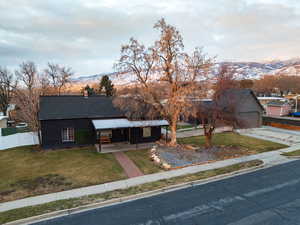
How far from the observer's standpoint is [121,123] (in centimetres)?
1736

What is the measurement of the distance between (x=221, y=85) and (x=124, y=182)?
1208 cm

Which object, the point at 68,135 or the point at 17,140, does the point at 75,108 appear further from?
the point at 17,140

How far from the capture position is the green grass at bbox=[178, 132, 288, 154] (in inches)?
662

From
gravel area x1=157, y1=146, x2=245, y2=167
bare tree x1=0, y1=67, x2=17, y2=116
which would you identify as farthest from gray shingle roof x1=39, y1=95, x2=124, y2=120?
bare tree x1=0, y1=67, x2=17, y2=116

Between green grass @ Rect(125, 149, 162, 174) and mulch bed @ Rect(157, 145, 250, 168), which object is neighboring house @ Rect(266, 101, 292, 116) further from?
green grass @ Rect(125, 149, 162, 174)

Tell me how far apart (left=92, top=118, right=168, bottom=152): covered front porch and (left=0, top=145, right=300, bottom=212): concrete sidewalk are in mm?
6399

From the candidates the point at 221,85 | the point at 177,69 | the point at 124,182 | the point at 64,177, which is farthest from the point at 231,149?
the point at 64,177

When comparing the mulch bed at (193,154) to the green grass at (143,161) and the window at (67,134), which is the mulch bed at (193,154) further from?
the window at (67,134)

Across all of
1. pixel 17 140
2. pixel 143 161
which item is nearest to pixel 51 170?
pixel 143 161

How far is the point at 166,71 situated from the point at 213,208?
11.6m

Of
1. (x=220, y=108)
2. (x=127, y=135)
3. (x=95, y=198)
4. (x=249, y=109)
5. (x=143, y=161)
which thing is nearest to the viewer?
(x=95, y=198)

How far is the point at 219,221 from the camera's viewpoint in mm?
6652

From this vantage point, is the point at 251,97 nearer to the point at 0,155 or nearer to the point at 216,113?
the point at 216,113

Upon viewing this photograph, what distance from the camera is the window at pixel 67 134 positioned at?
57.8 feet
